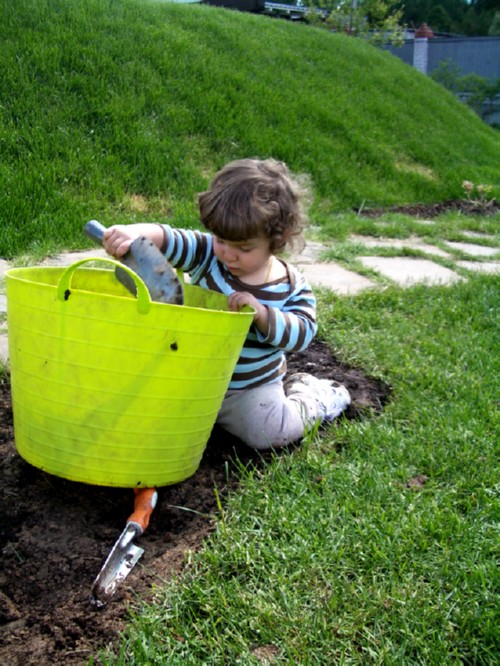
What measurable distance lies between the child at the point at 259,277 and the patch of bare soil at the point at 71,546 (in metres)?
0.13

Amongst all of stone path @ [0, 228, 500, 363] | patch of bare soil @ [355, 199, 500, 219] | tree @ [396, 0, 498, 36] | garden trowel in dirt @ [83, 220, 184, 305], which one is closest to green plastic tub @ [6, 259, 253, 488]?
garden trowel in dirt @ [83, 220, 184, 305]

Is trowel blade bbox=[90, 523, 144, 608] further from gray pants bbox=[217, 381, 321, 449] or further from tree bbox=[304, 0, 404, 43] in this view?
tree bbox=[304, 0, 404, 43]

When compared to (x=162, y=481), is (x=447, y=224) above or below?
below

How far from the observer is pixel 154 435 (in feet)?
4.91

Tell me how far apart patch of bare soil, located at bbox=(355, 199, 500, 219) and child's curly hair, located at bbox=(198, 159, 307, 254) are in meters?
4.23

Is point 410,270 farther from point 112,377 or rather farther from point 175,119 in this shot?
point 112,377

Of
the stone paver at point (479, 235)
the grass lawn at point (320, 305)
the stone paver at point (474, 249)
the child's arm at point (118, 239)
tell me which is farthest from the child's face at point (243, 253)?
the stone paver at point (479, 235)

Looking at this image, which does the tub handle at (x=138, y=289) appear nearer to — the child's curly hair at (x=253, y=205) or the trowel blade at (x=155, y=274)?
the trowel blade at (x=155, y=274)

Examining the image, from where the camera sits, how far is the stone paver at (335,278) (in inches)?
139

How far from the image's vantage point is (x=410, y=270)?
4.16 m

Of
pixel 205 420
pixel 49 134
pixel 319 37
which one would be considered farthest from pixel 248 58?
pixel 205 420

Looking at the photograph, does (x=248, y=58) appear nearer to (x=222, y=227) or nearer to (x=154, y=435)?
(x=222, y=227)

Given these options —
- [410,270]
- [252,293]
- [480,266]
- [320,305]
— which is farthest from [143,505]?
[480,266]

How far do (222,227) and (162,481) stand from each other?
689mm
